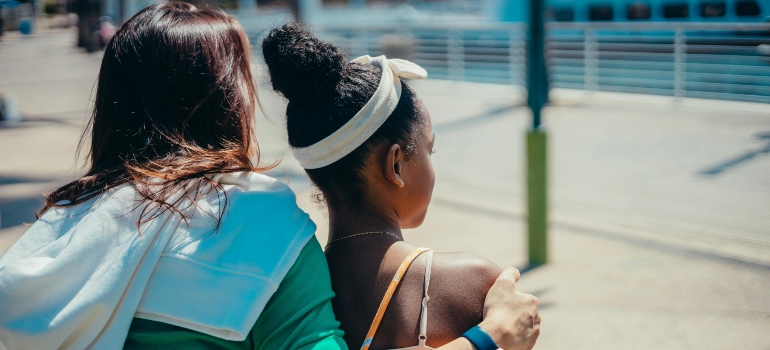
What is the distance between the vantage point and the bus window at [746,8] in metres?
14.9

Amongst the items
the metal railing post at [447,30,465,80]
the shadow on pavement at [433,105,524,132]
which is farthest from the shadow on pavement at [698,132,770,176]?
the metal railing post at [447,30,465,80]

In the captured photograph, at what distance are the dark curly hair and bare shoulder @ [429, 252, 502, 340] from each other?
0.84 feet

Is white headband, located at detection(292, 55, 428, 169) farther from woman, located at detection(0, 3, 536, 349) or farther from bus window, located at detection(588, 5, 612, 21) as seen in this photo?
bus window, located at detection(588, 5, 612, 21)

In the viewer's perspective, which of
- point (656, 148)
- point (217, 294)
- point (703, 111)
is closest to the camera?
point (217, 294)

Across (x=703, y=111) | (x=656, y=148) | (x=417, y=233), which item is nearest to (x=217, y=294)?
(x=417, y=233)

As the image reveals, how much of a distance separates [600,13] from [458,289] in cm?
1688

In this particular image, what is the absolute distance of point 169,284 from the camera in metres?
1.38

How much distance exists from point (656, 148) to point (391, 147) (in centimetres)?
660

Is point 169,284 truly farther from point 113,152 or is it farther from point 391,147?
point 391,147

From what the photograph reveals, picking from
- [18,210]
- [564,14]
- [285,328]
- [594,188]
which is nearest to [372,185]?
[285,328]

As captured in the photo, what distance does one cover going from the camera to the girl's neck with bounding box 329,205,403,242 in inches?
64.9

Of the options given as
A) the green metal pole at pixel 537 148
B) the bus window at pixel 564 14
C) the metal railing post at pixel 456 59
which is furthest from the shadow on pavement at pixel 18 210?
the bus window at pixel 564 14

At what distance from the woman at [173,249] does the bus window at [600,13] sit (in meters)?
16.8

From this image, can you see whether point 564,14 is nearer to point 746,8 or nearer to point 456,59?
point 746,8
